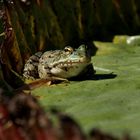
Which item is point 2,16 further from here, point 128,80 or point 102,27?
point 102,27

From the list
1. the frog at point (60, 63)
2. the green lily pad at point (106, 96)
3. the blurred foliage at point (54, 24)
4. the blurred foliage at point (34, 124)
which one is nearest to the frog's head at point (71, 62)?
the frog at point (60, 63)

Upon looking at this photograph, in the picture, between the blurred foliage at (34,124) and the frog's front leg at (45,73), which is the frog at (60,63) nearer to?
the frog's front leg at (45,73)

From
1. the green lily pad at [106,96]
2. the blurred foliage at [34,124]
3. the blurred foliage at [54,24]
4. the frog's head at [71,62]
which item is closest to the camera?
the blurred foliage at [34,124]

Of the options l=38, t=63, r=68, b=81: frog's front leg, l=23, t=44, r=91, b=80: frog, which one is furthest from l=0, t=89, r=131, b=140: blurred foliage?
l=23, t=44, r=91, b=80: frog

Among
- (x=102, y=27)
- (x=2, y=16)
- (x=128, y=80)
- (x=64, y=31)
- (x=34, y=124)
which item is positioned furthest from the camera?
(x=102, y=27)

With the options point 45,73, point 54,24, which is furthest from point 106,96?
point 54,24

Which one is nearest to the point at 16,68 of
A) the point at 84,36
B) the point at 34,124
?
the point at 84,36

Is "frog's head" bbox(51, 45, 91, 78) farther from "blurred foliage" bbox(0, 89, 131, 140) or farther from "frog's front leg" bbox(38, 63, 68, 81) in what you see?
"blurred foliage" bbox(0, 89, 131, 140)
